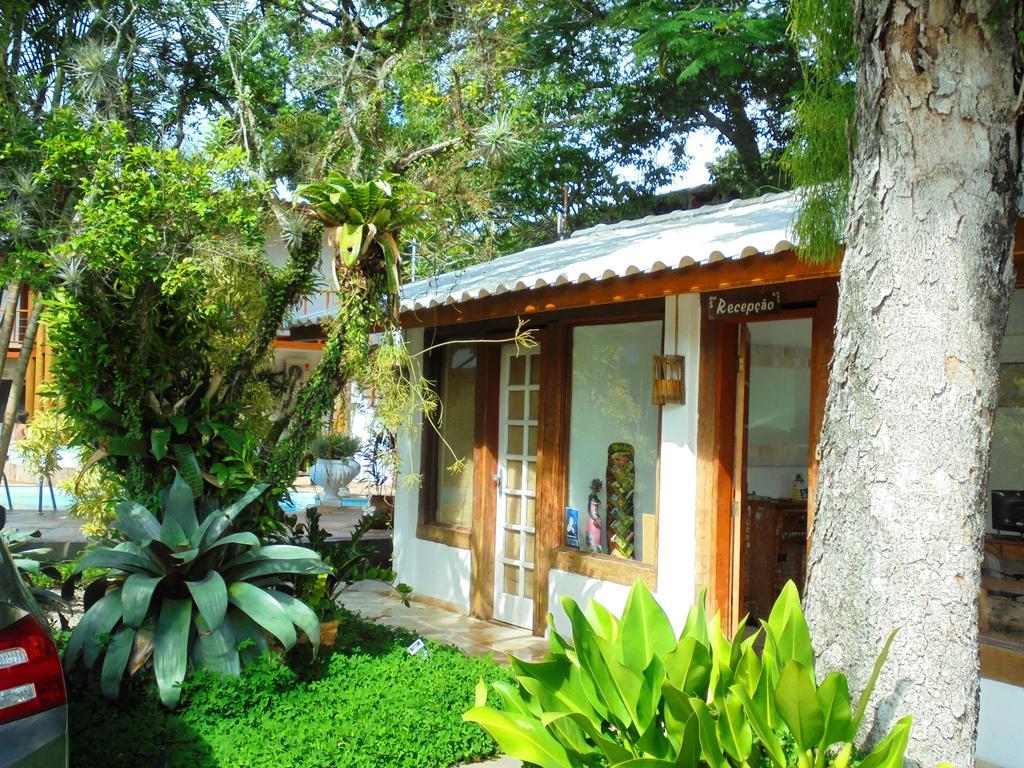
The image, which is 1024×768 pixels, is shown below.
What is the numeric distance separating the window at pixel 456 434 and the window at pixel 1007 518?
4478 mm

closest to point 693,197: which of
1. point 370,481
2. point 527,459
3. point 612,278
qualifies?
point 370,481

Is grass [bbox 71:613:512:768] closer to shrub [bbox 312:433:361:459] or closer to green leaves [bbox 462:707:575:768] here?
green leaves [bbox 462:707:575:768]

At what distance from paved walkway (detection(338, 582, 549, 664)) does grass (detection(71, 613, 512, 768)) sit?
4.64 feet

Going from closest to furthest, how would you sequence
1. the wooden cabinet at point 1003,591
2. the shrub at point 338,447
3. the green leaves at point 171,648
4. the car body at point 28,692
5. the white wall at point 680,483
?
the car body at point 28,692 < the green leaves at point 171,648 < the wooden cabinet at point 1003,591 < the white wall at point 680,483 < the shrub at point 338,447

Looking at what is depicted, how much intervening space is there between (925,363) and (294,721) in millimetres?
3513

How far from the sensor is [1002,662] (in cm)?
491

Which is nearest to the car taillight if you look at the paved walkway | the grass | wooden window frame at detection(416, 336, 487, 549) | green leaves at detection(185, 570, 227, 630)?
the grass

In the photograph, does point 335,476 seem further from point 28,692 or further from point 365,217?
point 28,692

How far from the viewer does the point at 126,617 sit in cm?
502

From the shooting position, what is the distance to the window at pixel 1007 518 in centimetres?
502

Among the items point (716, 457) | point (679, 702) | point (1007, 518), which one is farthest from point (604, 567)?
point (679, 702)

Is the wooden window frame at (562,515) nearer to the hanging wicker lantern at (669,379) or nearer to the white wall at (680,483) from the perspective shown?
the white wall at (680,483)

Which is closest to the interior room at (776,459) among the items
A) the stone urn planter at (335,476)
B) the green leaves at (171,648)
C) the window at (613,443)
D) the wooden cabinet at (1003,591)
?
the window at (613,443)

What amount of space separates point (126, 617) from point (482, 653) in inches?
113
